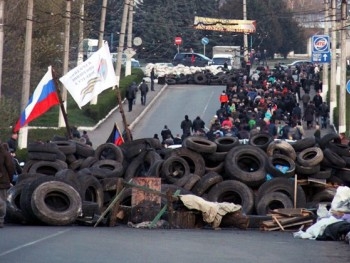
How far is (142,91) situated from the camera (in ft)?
221

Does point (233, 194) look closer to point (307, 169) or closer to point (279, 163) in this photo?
point (307, 169)

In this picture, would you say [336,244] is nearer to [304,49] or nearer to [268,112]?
[268,112]

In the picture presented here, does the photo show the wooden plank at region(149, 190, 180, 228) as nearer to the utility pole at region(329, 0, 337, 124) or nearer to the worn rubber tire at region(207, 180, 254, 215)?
the worn rubber tire at region(207, 180, 254, 215)

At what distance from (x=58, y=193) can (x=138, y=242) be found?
474 centimetres

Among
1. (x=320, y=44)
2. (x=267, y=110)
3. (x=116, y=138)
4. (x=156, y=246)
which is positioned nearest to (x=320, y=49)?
(x=320, y=44)

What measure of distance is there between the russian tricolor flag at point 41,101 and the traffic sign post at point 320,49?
20287 millimetres

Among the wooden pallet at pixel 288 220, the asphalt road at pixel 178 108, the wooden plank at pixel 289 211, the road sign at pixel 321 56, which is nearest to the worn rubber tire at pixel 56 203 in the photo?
the wooden pallet at pixel 288 220

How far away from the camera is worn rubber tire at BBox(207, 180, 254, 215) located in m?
26.2

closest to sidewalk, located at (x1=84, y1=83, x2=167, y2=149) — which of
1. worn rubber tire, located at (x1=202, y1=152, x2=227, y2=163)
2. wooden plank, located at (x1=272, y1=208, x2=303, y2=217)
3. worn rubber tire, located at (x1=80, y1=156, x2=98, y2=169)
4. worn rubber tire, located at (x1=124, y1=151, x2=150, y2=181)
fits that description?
worn rubber tire, located at (x1=80, y1=156, x2=98, y2=169)

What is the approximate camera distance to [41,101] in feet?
99.9

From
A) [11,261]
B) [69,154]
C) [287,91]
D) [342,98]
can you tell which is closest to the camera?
[11,261]

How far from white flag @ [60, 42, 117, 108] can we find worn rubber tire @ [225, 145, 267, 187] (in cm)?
540

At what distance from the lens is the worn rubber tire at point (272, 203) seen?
25781 mm

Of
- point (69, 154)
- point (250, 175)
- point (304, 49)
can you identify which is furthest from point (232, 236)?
point (304, 49)
